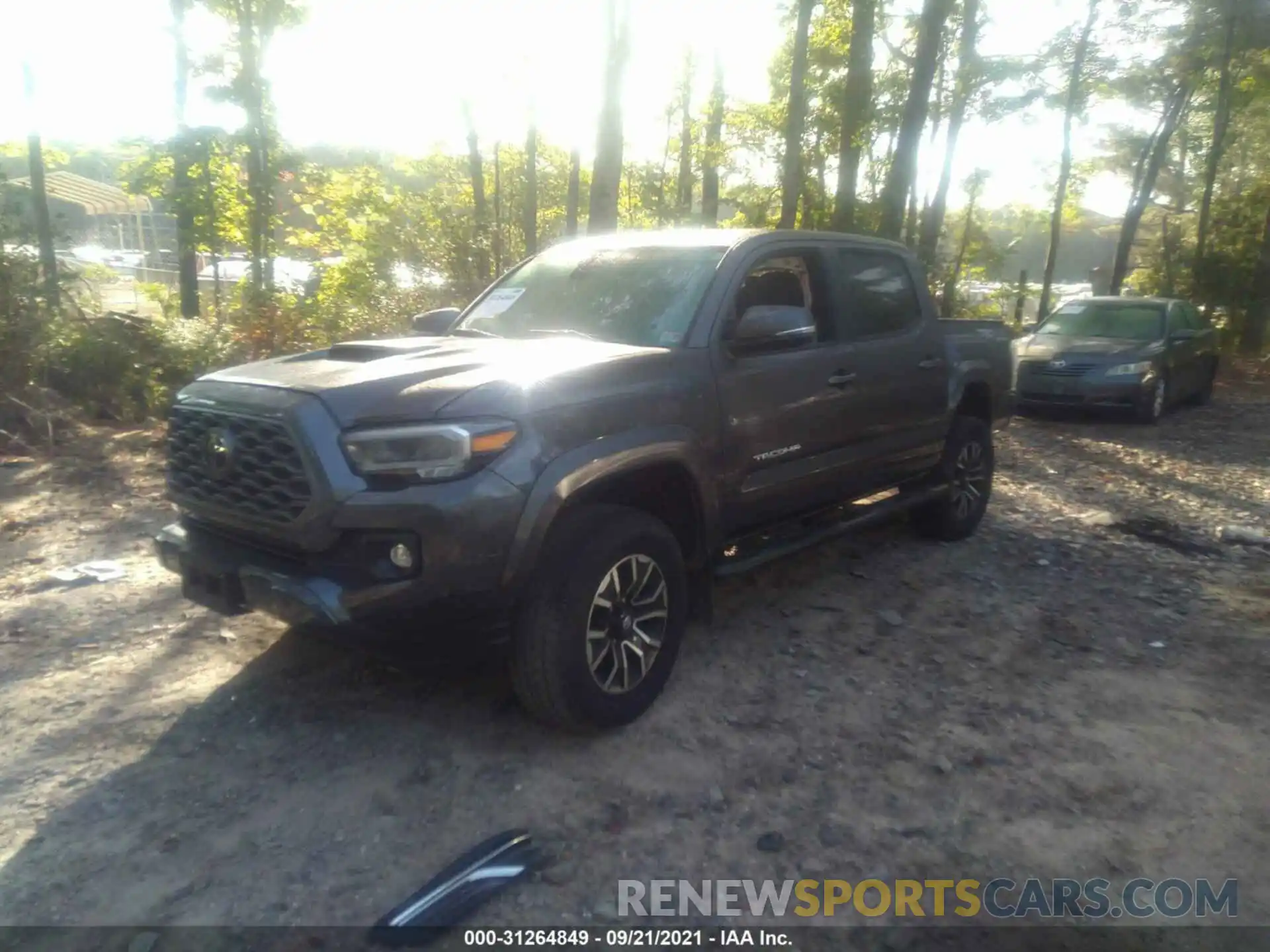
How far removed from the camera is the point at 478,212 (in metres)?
17.8

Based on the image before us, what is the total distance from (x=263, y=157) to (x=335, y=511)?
13426mm

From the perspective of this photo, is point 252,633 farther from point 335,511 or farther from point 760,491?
point 760,491

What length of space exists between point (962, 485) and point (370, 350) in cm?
413

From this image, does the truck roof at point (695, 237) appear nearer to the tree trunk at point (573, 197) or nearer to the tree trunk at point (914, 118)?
the tree trunk at point (914, 118)

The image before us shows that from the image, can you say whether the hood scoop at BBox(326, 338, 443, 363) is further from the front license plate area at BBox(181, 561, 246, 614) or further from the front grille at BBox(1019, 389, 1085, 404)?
the front grille at BBox(1019, 389, 1085, 404)

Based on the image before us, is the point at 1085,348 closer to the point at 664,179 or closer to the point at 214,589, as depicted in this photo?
the point at 214,589

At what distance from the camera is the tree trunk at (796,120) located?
1439cm

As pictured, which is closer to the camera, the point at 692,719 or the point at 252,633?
the point at 692,719

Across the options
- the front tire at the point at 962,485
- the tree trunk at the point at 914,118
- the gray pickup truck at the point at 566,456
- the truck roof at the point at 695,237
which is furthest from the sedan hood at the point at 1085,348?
the gray pickup truck at the point at 566,456

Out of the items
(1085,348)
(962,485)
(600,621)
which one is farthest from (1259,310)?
(600,621)

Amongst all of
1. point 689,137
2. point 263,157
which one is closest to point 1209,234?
point 689,137

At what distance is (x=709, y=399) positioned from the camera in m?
4.10

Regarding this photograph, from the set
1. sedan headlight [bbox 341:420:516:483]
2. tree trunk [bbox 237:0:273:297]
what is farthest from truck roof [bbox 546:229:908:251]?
tree trunk [bbox 237:0:273:297]

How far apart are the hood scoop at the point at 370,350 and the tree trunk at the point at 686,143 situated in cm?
2354
